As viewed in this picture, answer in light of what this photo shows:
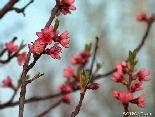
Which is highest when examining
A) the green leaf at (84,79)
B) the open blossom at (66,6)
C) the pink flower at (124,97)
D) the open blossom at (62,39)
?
the open blossom at (66,6)

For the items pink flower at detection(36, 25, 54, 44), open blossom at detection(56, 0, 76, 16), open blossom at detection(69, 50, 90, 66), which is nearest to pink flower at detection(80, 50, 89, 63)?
open blossom at detection(69, 50, 90, 66)

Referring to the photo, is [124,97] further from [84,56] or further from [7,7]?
[84,56]

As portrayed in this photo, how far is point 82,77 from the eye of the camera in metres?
1.28

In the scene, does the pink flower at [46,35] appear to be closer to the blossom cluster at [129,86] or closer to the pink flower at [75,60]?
the blossom cluster at [129,86]

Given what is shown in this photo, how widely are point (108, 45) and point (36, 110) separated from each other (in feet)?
15.1

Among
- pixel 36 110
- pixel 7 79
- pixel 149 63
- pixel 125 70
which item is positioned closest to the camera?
pixel 125 70

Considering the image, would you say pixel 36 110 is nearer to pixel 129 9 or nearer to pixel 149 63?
pixel 149 63

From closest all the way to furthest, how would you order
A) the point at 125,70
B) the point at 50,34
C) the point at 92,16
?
the point at 50,34, the point at 125,70, the point at 92,16

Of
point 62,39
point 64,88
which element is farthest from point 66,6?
point 64,88

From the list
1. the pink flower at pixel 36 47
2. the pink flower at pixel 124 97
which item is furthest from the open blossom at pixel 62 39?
the pink flower at pixel 124 97

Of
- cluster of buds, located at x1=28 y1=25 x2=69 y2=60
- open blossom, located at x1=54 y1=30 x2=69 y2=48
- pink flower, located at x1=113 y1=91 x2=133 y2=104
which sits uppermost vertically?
open blossom, located at x1=54 y1=30 x2=69 y2=48

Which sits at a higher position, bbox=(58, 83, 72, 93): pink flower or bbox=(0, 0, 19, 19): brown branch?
bbox=(58, 83, 72, 93): pink flower

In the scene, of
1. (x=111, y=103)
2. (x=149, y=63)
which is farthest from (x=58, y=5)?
(x=149, y=63)

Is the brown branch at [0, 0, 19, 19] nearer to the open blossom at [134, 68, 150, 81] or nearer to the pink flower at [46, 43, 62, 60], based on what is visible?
the pink flower at [46, 43, 62, 60]
